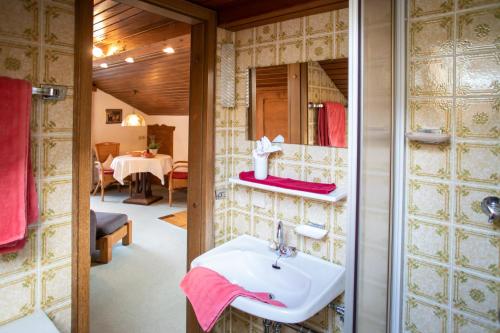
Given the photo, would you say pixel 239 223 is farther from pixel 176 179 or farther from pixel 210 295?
pixel 176 179

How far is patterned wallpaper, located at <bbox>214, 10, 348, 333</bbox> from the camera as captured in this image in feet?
5.03

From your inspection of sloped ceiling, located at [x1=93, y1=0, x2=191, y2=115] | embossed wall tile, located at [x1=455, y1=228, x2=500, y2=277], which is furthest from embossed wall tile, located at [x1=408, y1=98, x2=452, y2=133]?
sloped ceiling, located at [x1=93, y1=0, x2=191, y2=115]

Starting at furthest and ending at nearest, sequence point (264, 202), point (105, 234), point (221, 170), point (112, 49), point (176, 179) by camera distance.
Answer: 1. point (176, 179)
2. point (112, 49)
3. point (105, 234)
4. point (221, 170)
5. point (264, 202)

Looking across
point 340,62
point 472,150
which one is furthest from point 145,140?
point 472,150

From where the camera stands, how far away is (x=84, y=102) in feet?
4.23

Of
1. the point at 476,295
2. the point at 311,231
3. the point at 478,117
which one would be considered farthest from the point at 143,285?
the point at 478,117

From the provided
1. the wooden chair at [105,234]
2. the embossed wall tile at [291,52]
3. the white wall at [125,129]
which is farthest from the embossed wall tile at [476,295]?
the white wall at [125,129]

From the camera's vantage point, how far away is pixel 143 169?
227 inches

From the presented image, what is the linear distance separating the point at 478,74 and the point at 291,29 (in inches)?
33.8

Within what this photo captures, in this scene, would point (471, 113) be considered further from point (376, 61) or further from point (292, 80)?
point (292, 80)

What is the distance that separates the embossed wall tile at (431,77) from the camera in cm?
118

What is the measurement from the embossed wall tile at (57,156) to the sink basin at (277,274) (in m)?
0.70

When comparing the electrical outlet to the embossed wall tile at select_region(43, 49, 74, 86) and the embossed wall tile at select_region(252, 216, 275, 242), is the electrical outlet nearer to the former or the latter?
the embossed wall tile at select_region(252, 216, 275, 242)

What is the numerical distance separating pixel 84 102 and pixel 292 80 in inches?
37.4
